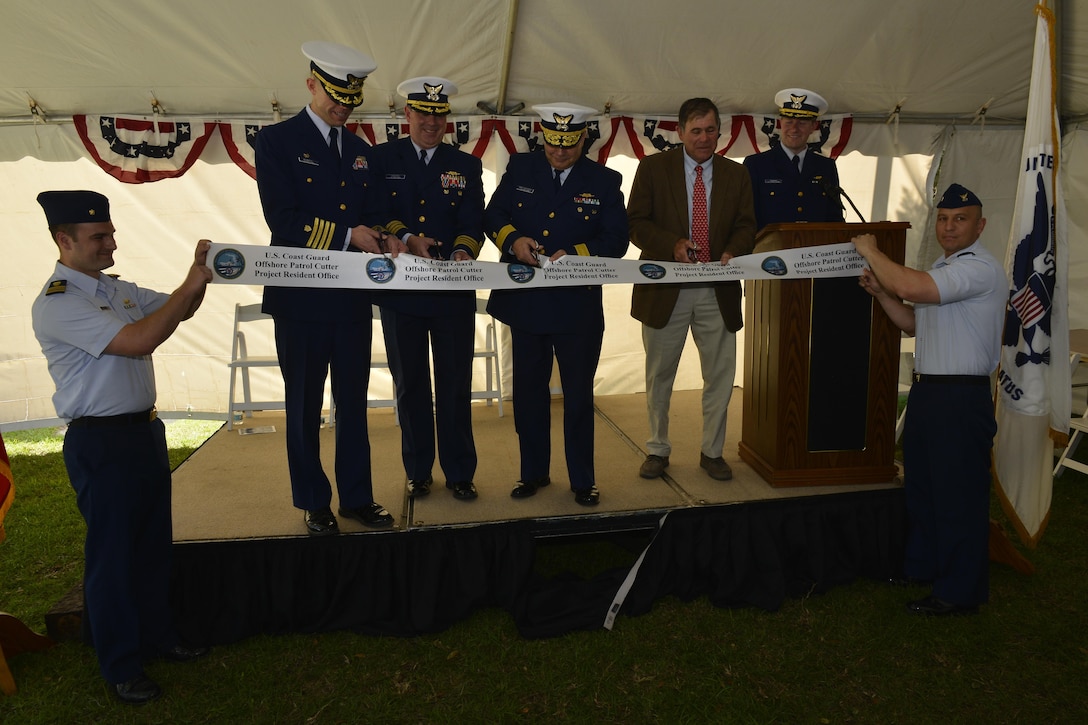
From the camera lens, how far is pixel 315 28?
15.0 feet

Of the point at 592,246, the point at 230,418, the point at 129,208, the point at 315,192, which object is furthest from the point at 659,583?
the point at 129,208

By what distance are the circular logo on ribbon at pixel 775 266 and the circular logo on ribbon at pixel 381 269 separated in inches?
66.0

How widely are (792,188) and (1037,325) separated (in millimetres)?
1290

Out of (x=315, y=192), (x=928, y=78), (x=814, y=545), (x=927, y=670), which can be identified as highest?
(x=928, y=78)

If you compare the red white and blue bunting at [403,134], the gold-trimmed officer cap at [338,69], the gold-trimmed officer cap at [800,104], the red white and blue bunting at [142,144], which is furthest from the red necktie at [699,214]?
the red white and blue bunting at [142,144]

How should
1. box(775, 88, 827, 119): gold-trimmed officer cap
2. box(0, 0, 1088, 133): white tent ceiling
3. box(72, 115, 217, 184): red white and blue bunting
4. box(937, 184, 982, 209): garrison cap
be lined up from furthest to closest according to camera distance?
box(72, 115, 217, 184): red white and blue bunting
box(0, 0, 1088, 133): white tent ceiling
box(775, 88, 827, 119): gold-trimmed officer cap
box(937, 184, 982, 209): garrison cap

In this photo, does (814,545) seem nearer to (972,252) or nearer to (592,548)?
(592,548)

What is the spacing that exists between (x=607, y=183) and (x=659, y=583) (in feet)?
6.03

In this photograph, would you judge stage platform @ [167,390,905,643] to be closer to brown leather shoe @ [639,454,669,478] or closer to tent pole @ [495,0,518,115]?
brown leather shoe @ [639,454,669,478]

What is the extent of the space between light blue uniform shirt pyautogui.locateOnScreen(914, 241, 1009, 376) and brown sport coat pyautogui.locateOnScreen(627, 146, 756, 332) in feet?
3.11

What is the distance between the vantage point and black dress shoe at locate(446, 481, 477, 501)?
11.6 ft

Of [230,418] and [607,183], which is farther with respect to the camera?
[230,418]

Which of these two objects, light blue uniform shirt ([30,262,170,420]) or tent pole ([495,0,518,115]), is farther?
tent pole ([495,0,518,115])

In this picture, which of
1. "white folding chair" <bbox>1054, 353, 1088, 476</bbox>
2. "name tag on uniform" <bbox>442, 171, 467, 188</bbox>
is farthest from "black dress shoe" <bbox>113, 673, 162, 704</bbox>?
"white folding chair" <bbox>1054, 353, 1088, 476</bbox>
